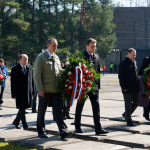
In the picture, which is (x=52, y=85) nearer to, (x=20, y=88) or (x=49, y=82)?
(x=49, y=82)

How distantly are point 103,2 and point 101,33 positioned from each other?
572cm

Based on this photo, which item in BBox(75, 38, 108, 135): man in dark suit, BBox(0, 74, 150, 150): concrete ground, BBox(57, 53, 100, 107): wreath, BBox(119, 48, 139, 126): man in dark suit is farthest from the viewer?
BBox(119, 48, 139, 126): man in dark suit

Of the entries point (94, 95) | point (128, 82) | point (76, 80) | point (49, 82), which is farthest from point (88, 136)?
point (128, 82)

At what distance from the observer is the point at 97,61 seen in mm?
8172

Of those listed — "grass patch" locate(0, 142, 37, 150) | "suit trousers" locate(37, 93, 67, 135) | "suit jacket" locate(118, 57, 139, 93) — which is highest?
"suit jacket" locate(118, 57, 139, 93)

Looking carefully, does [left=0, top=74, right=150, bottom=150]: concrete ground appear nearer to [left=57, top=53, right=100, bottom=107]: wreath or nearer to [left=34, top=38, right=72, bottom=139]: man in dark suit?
[left=34, top=38, right=72, bottom=139]: man in dark suit

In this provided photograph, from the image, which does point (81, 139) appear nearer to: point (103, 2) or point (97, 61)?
point (97, 61)

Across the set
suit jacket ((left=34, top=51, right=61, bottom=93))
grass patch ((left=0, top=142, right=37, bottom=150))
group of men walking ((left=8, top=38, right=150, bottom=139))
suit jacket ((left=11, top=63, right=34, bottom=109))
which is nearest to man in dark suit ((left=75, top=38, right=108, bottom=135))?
group of men walking ((left=8, top=38, right=150, bottom=139))

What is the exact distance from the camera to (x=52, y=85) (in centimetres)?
743

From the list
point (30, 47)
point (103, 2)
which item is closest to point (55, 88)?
point (30, 47)

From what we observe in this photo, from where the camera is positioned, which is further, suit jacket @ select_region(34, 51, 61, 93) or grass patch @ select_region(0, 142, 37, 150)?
suit jacket @ select_region(34, 51, 61, 93)

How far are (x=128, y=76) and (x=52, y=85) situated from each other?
8.71 ft

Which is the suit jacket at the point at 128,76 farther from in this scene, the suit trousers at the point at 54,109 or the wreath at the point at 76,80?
the suit trousers at the point at 54,109

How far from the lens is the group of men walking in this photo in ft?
24.4
